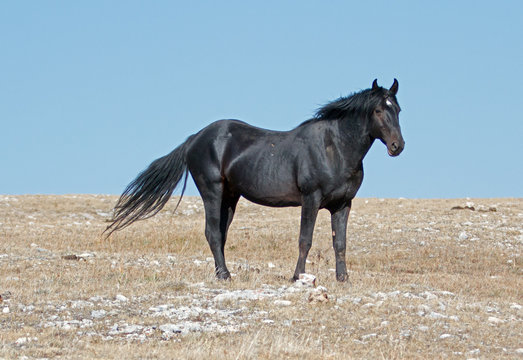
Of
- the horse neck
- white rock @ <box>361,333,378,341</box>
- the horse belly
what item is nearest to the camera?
white rock @ <box>361,333,378,341</box>

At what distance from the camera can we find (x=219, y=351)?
673cm

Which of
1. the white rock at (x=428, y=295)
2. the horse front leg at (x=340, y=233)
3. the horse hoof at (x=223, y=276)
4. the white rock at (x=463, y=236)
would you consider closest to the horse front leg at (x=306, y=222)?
the horse front leg at (x=340, y=233)

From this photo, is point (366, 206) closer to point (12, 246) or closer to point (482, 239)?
point (482, 239)

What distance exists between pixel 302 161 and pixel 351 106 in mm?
1131

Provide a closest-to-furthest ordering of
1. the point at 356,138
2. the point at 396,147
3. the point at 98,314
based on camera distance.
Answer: the point at 98,314
the point at 396,147
the point at 356,138

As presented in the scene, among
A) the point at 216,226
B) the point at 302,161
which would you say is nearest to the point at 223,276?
the point at 216,226

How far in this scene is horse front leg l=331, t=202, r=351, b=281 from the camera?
36.8 ft

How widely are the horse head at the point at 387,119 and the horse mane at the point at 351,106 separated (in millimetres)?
46

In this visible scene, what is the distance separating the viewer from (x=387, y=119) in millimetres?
10602

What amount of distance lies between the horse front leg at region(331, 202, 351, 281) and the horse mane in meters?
1.41

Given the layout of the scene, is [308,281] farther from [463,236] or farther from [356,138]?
[463,236]

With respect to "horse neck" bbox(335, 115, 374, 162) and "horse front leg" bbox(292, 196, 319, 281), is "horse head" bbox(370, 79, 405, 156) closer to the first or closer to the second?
"horse neck" bbox(335, 115, 374, 162)

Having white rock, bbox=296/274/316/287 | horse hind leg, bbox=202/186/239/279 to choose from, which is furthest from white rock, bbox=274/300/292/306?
horse hind leg, bbox=202/186/239/279

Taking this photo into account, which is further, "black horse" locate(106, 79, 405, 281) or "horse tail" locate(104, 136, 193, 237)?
"horse tail" locate(104, 136, 193, 237)
